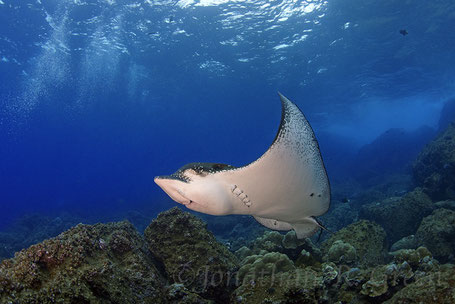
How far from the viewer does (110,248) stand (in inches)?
119

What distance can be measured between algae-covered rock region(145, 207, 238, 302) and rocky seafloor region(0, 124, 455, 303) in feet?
0.04

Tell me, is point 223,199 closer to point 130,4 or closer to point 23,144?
point 130,4

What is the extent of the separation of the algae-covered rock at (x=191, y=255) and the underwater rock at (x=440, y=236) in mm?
4717

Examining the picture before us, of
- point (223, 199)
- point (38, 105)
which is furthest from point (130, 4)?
point (38, 105)

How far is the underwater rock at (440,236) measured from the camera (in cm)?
529

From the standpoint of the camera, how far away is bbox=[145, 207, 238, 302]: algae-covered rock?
126 inches

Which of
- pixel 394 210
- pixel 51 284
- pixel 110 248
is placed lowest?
pixel 394 210

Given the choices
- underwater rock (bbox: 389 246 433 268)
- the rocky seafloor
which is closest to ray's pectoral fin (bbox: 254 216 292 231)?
the rocky seafloor

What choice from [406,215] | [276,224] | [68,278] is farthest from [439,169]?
[68,278]

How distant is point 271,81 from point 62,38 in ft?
68.2

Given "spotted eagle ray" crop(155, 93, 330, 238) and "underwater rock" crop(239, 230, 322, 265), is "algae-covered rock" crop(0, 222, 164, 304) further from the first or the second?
"underwater rock" crop(239, 230, 322, 265)

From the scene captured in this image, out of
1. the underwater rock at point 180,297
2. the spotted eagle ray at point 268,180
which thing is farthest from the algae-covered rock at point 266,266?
the spotted eagle ray at point 268,180

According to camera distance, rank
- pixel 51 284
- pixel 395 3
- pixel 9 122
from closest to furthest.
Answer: pixel 51 284 < pixel 395 3 < pixel 9 122

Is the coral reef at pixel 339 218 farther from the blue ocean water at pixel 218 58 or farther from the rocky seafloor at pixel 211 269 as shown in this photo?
the blue ocean water at pixel 218 58
